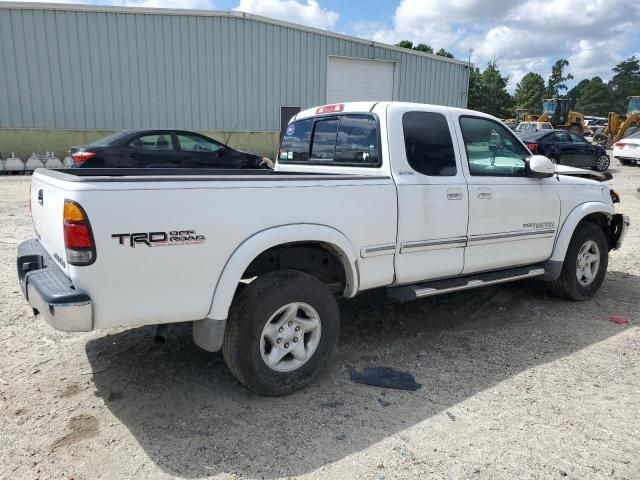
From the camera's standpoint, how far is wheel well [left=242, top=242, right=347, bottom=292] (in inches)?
135

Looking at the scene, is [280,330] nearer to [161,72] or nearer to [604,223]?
[604,223]

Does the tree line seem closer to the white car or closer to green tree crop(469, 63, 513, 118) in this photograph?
green tree crop(469, 63, 513, 118)

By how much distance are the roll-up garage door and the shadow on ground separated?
56.5 ft

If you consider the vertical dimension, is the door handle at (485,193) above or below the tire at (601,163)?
above

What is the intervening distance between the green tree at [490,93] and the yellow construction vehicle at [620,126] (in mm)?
28850

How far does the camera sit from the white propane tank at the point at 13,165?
16.0 m

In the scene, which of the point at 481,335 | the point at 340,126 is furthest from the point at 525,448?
the point at 340,126

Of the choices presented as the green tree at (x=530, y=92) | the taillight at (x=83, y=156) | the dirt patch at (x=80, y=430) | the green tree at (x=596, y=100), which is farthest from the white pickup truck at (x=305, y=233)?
the green tree at (x=596, y=100)

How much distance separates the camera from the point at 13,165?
16.1 meters

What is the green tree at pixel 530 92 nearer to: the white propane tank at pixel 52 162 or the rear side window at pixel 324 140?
the white propane tank at pixel 52 162

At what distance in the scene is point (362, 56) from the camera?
69.8 ft

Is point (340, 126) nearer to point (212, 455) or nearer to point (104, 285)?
point (104, 285)

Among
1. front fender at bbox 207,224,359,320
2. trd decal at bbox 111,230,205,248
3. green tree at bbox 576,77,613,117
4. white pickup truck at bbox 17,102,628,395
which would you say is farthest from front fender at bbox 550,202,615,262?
green tree at bbox 576,77,613,117

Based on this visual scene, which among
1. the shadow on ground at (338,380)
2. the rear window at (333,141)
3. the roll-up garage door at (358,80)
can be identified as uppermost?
the roll-up garage door at (358,80)
